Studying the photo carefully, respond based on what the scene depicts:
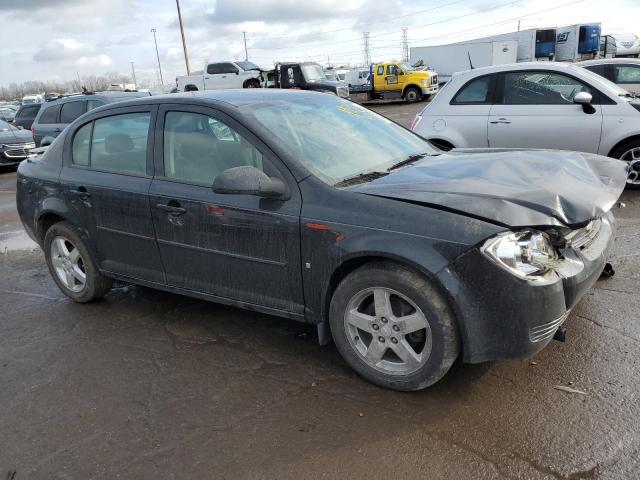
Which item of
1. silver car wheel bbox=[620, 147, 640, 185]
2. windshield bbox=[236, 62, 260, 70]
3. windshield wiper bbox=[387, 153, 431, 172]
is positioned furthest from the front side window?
windshield bbox=[236, 62, 260, 70]

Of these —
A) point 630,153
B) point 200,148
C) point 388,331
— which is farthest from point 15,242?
point 630,153

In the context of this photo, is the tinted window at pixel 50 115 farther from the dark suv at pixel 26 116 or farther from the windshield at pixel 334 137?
the windshield at pixel 334 137

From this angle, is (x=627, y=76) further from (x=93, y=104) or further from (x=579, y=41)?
(x=579, y=41)

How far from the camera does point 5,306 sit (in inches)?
189

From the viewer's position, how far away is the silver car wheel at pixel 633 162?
6.75 meters

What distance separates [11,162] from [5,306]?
11.1m

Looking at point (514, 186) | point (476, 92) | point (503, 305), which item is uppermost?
point (476, 92)

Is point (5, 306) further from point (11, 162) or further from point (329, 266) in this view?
point (11, 162)

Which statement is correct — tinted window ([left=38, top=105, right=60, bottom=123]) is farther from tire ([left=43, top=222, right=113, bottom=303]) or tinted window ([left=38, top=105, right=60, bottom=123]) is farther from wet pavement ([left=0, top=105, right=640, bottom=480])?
wet pavement ([left=0, top=105, right=640, bottom=480])

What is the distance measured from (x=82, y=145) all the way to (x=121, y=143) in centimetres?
52

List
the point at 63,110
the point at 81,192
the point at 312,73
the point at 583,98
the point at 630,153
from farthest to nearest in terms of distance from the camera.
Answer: the point at 312,73 < the point at 63,110 < the point at 630,153 < the point at 583,98 < the point at 81,192

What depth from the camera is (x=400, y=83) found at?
29125mm

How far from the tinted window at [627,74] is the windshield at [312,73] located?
18.0 m

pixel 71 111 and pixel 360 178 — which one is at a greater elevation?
pixel 360 178
